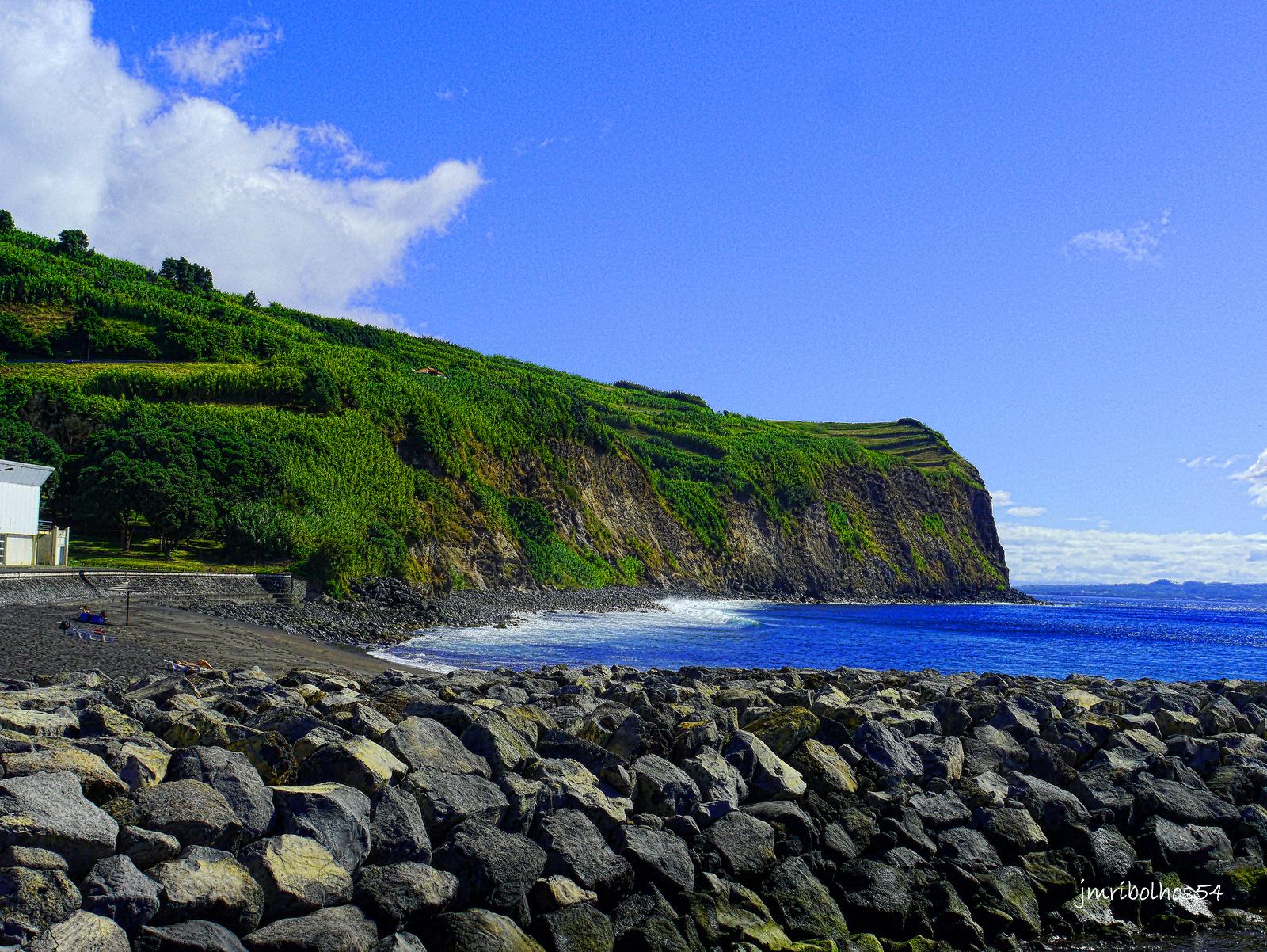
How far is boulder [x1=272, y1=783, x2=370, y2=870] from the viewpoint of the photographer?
26.5 feet

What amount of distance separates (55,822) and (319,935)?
211 cm

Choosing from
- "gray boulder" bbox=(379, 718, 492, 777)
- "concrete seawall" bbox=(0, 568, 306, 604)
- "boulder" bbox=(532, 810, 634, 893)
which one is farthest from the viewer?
"concrete seawall" bbox=(0, 568, 306, 604)

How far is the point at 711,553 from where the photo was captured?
94.2 metres

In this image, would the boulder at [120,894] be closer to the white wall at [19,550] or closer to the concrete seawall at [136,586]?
the concrete seawall at [136,586]

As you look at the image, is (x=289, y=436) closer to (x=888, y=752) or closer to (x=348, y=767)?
(x=888, y=752)

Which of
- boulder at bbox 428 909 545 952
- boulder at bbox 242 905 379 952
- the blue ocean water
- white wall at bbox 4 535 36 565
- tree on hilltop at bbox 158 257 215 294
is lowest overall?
the blue ocean water

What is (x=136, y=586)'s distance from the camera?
111 ft

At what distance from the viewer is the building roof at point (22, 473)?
1335 inches

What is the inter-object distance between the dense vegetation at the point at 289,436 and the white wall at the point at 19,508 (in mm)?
5763

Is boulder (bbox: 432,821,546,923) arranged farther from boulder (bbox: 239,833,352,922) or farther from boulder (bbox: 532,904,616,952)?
boulder (bbox: 239,833,352,922)

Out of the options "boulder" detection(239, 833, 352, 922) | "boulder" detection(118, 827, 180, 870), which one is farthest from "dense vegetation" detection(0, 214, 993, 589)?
"boulder" detection(239, 833, 352, 922)

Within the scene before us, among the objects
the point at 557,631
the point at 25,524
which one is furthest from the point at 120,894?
the point at 557,631

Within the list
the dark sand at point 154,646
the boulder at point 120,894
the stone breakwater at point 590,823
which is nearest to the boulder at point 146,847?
the stone breakwater at point 590,823

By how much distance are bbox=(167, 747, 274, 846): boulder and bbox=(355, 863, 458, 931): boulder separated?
0.99 metres
